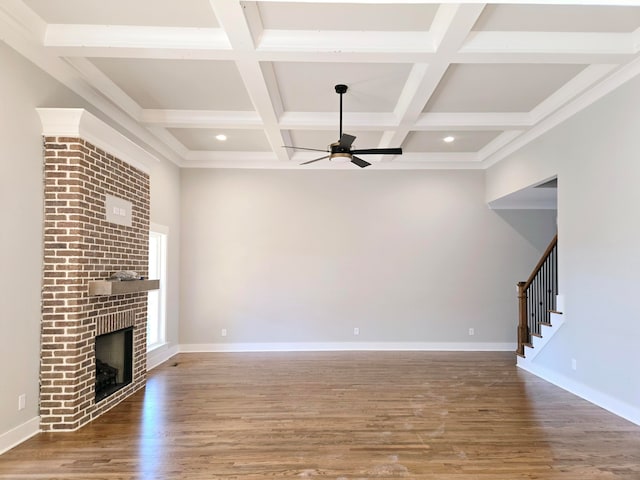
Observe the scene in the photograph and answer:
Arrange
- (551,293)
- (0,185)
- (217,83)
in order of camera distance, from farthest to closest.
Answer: (551,293) → (217,83) → (0,185)

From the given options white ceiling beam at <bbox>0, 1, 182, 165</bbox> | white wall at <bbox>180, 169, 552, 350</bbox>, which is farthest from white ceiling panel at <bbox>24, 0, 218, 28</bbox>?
white wall at <bbox>180, 169, 552, 350</bbox>

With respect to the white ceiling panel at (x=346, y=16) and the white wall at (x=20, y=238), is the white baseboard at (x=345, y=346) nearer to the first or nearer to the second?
the white wall at (x=20, y=238)

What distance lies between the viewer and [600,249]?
4.17m

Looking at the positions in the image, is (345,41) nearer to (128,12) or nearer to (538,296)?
(128,12)

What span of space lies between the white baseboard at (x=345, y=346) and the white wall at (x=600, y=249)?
179 centimetres

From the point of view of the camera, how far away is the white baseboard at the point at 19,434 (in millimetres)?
3054

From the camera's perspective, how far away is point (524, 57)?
11.5 ft

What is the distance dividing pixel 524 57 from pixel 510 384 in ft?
12.2

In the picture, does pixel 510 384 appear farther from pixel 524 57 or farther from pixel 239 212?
pixel 239 212

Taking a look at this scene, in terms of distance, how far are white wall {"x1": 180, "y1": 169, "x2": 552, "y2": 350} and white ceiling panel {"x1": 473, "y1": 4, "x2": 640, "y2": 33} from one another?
3.89 metres

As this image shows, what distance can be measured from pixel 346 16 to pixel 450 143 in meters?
3.67

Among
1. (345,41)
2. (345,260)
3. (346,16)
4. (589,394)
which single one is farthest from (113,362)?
(589,394)

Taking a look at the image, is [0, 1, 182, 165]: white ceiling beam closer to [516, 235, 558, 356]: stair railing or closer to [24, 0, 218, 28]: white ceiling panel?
[24, 0, 218, 28]: white ceiling panel

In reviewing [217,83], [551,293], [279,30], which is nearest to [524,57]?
[279,30]
